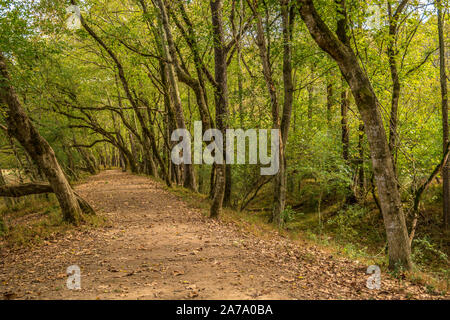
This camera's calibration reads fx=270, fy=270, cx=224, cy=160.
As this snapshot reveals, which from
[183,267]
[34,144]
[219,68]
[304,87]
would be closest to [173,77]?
[219,68]

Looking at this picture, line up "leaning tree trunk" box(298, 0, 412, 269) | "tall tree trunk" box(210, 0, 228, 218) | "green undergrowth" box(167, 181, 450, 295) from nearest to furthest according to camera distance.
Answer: "leaning tree trunk" box(298, 0, 412, 269)
"green undergrowth" box(167, 181, 450, 295)
"tall tree trunk" box(210, 0, 228, 218)

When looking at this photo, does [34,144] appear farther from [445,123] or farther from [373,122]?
[445,123]

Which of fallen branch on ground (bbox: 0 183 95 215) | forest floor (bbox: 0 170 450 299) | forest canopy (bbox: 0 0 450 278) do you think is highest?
forest canopy (bbox: 0 0 450 278)

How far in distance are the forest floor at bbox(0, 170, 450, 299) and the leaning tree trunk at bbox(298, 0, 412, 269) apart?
90 centimetres

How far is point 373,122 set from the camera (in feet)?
18.8

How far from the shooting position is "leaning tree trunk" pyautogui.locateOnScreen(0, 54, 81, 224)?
289 inches

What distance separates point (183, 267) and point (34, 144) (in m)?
5.81

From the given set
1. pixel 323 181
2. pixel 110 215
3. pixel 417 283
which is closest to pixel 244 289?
pixel 417 283

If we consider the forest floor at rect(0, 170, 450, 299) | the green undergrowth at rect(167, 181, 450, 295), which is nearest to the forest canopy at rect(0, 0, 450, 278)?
the green undergrowth at rect(167, 181, 450, 295)

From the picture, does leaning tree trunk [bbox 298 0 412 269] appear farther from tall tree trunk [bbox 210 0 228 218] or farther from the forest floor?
tall tree trunk [bbox 210 0 228 218]

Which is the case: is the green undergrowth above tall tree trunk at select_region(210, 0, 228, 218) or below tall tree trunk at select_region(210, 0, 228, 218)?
below

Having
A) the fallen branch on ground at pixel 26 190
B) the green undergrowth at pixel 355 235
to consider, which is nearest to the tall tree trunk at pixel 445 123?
the green undergrowth at pixel 355 235

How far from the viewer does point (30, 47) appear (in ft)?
29.6
